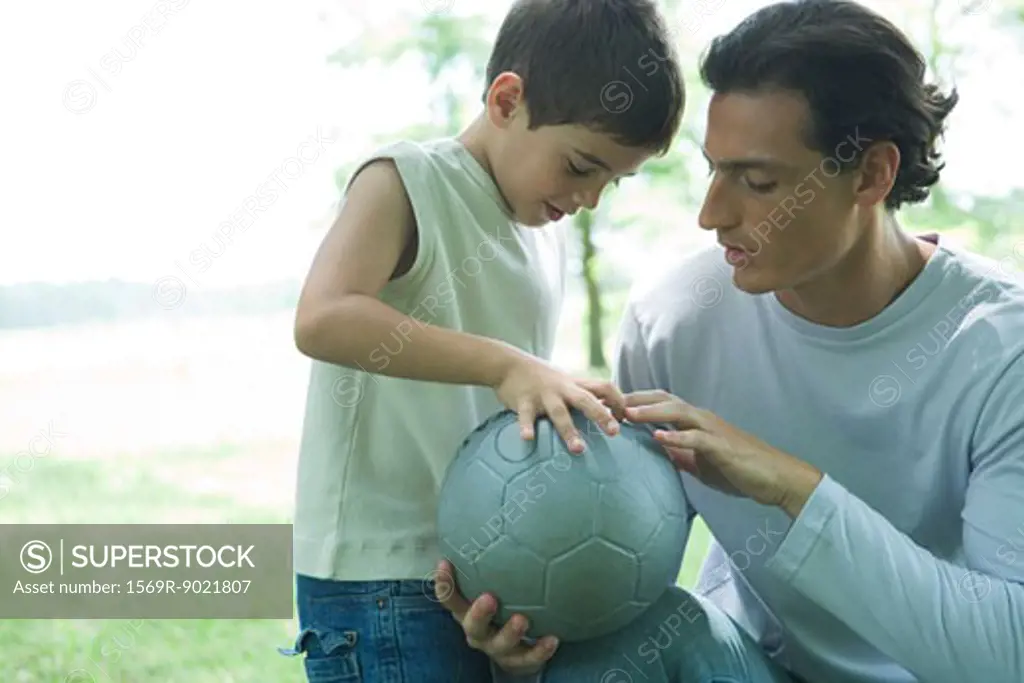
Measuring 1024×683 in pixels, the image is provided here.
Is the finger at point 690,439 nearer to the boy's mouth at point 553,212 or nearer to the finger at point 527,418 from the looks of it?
the finger at point 527,418

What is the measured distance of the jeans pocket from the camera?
1.64 meters

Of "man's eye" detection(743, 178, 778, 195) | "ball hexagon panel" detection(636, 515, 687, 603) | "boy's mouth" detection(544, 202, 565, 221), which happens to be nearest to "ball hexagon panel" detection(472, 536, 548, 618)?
"ball hexagon panel" detection(636, 515, 687, 603)

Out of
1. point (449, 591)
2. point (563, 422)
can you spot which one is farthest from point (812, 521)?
point (449, 591)

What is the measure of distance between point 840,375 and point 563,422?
1.85 feet

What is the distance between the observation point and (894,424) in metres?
1.74

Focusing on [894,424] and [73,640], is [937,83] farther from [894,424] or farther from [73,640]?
[73,640]

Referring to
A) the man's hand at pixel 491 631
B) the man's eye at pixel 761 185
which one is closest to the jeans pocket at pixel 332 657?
the man's hand at pixel 491 631

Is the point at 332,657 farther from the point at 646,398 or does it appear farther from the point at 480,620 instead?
the point at 646,398

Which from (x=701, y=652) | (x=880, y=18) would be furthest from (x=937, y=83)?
(x=701, y=652)

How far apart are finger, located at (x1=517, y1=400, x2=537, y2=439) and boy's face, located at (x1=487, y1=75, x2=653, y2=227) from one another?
0.36 metres

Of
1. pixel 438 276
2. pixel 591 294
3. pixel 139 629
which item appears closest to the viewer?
pixel 438 276

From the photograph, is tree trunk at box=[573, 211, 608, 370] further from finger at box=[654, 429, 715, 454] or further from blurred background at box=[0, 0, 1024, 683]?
finger at box=[654, 429, 715, 454]

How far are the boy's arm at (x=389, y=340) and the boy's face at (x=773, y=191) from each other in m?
0.32

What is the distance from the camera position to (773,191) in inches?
64.4
